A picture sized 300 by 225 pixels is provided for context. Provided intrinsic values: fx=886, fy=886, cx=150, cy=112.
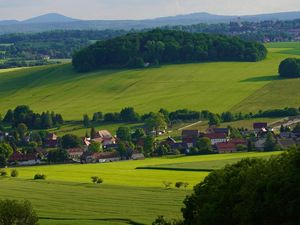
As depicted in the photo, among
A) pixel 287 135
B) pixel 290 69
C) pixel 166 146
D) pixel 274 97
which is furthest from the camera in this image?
pixel 290 69

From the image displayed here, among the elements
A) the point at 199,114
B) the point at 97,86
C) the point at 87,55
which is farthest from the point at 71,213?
the point at 87,55

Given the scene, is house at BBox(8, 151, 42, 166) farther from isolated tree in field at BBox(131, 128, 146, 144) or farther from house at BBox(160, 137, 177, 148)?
house at BBox(160, 137, 177, 148)

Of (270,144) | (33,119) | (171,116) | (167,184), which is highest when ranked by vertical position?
(167,184)

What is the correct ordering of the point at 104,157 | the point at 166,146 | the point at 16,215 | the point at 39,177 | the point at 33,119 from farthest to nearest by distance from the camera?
the point at 33,119
the point at 166,146
the point at 104,157
the point at 39,177
the point at 16,215

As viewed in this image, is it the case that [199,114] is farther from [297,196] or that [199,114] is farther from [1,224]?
Result: [297,196]

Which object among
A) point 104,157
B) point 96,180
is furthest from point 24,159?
point 96,180

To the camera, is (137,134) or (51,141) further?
(137,134)

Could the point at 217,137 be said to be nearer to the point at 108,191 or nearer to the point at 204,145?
the point at 204,145
